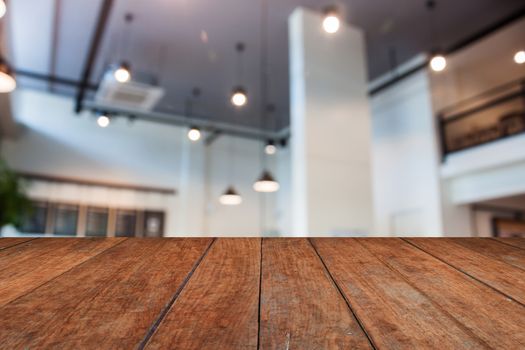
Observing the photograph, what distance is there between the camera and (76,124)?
9.19 metres

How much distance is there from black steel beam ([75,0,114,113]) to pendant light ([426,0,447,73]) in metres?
3.90

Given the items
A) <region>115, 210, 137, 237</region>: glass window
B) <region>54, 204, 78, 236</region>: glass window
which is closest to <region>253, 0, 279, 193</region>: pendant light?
<region>115, 210, 137, 237</region>: glass window

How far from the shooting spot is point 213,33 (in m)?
6.73

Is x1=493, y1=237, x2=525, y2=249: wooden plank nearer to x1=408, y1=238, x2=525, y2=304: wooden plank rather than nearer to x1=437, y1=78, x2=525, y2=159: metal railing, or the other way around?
x1=408, y1=238, x2=525, y2=304: wooden plank

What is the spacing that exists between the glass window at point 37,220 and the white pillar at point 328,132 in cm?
507

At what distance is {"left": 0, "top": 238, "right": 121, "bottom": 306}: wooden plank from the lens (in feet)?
2.04

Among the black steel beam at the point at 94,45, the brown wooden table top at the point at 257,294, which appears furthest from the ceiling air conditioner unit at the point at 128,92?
the brown wooden table top at the point at 257,294

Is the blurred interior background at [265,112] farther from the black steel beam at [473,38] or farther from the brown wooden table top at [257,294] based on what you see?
the brown wooden table top at [257,294]

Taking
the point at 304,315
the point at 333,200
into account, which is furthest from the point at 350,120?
the point at 304,315

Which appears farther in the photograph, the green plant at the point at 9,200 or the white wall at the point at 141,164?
the white wall at the point at 141,164

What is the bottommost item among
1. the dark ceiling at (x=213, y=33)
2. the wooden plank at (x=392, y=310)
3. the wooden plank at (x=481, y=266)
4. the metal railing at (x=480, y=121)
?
the wooden plank at (x=392, y=310)

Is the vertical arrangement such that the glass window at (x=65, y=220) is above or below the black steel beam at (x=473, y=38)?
below

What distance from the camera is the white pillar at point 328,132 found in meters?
5.71

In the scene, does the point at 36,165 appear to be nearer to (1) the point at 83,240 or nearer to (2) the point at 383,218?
(2) the point at 383,218
